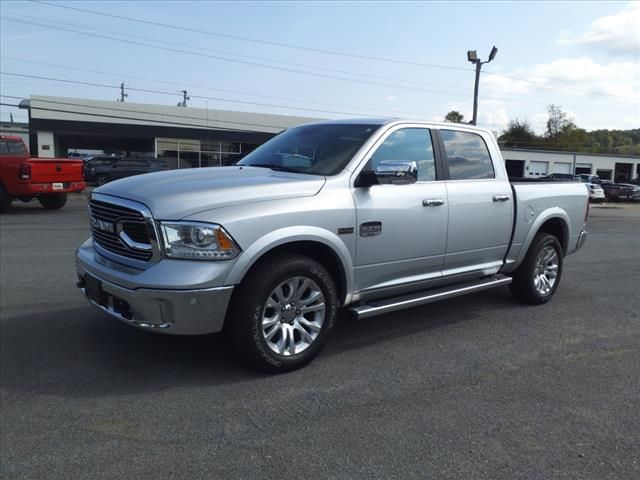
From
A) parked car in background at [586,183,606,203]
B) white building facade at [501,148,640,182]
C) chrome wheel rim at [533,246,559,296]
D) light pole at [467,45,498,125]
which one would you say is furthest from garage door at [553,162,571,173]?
chrome wheel rim at [533,246,559,296]

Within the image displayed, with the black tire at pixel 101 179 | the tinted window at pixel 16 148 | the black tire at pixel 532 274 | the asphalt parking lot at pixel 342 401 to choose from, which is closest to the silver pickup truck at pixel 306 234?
the black tire at pixel 532 274

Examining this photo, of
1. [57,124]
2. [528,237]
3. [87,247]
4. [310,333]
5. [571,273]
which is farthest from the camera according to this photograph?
[57,124]

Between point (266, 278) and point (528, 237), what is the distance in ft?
11.0

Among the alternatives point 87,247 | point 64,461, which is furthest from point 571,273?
point 64,461

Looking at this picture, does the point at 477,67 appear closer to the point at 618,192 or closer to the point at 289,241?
the point at 618,192

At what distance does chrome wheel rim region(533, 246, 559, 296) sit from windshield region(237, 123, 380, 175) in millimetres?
2711

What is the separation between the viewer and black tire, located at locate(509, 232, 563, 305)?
614 cm

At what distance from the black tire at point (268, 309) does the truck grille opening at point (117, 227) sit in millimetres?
706

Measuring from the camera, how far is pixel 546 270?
21.0 feet

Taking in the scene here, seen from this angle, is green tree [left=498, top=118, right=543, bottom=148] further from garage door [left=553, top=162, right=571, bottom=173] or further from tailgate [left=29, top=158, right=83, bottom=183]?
tailgate [left=29, top=158, right=83, bottom=183]

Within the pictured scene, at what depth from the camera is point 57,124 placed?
3794cm

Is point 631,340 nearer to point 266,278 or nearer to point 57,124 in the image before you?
point 266,278

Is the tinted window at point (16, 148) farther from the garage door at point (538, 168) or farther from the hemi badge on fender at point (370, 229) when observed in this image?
the garage door at point (538, 168)

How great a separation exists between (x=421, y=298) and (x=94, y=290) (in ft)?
8.61
